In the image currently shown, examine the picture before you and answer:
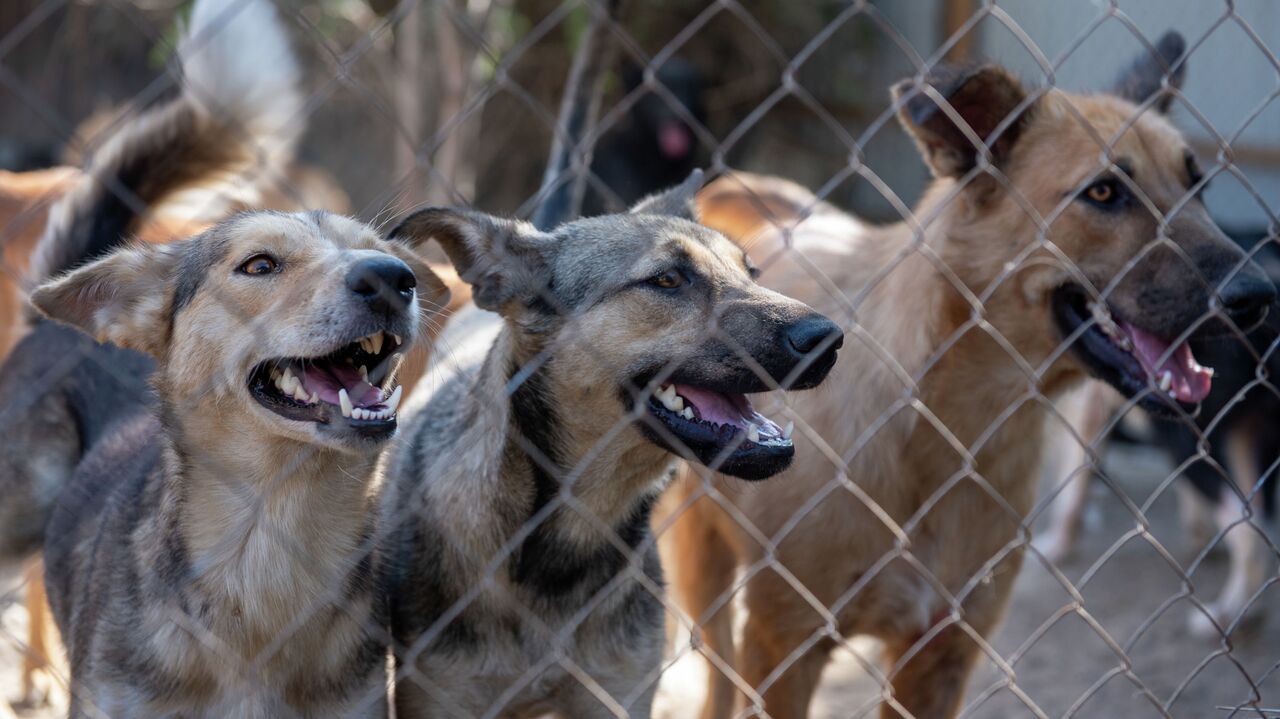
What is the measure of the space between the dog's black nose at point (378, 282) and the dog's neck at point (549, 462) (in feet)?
1.30

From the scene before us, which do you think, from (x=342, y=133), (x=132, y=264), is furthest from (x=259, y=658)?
(x=342, y=133)

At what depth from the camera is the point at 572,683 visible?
2852 millimetres

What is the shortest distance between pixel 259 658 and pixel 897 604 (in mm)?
1718

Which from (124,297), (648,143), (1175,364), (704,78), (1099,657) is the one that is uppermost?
(1175,364)

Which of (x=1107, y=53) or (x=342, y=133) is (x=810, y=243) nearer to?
(x=1107, y=53)

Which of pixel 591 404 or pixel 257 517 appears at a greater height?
pixel 591 404

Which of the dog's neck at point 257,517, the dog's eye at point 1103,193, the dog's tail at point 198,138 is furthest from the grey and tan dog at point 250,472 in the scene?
the dog's eye at point 1103,193

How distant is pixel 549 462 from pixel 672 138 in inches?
299

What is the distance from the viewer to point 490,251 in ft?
8.85

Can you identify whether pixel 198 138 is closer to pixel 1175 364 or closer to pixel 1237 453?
pixel 1175 364

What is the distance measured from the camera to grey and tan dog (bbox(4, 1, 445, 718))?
2.37m

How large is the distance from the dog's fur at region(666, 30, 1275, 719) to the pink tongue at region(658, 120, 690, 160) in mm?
6642

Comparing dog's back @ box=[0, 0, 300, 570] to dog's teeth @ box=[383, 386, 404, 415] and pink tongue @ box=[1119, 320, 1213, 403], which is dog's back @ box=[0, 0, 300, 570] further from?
pink tongue @ box=[1119, 320, 1213, 403]

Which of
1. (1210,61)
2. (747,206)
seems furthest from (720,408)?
(1210,61)
